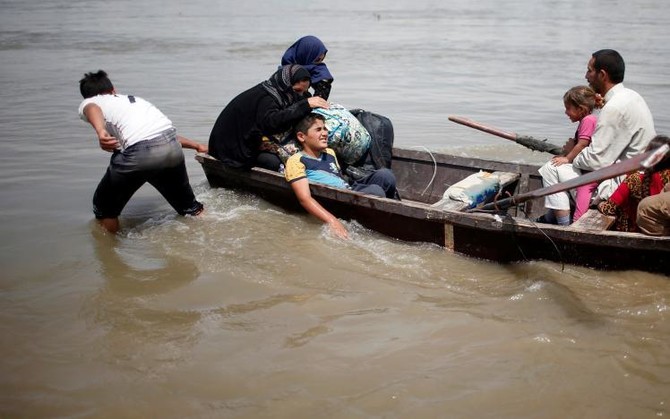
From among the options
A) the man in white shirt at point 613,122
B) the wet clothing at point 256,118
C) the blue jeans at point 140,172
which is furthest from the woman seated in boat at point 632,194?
the blue jeans at point 140,172

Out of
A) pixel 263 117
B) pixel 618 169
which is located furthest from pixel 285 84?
pixel 618 169

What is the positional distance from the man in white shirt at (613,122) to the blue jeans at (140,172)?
3170 millimetres

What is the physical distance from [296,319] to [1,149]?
600 centimetres

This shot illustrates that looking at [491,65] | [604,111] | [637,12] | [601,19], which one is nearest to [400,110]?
[491,65]

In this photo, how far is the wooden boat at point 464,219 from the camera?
4.04 m

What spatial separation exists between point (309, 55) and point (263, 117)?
833 millimetres

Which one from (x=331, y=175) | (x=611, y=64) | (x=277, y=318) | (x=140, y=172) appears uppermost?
(x=611, y=64)

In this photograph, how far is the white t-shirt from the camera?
4.72 m

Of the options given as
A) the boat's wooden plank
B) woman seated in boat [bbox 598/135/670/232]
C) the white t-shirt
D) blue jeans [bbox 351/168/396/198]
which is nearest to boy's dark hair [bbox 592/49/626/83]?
woman seated in boat [bbox 598/135/670/232]

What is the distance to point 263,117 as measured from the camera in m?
5.26

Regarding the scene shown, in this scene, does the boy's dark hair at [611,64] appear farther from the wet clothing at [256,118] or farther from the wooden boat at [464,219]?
the wet clothing at [256,118]

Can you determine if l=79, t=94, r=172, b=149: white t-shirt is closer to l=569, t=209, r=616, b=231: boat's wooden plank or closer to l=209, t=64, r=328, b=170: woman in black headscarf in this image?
l=209, t=64, r=328, b=170: woman in black headscarf

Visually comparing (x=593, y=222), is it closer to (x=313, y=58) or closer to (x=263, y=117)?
(x=263, y=117)

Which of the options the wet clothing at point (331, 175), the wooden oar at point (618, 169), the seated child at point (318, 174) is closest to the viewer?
the wooden oar at point (618, 169)
